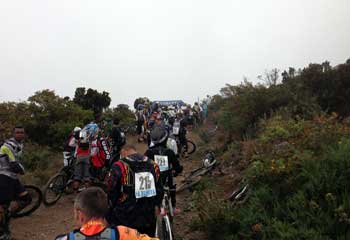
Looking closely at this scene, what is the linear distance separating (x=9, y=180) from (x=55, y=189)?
2916 millimetres

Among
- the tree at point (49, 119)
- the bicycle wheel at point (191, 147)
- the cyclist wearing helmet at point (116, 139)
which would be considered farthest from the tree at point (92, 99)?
the cyclist wearing helmet at point (116, 139)

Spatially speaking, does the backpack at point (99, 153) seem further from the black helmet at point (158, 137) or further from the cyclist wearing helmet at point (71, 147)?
the black helmet at point (158, 137)

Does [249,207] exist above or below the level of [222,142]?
below

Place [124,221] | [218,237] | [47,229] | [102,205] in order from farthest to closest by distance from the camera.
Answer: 1. [47,229]
2. [218,237]
3. [124,221]
4. [102,205]

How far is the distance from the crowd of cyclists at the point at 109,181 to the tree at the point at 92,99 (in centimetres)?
1351

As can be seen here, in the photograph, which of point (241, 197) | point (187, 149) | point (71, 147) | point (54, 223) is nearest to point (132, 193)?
point (241, 197)

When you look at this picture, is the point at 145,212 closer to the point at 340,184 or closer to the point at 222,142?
the point at 340,184

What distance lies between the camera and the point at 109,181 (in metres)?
4.60

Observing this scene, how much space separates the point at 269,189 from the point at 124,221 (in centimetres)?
290

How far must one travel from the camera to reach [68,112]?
655 inches

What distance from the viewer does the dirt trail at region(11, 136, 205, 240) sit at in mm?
7293

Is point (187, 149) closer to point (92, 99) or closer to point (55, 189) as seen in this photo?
point (55, 189)

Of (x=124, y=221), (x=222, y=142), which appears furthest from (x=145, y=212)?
(x=222, y=142)

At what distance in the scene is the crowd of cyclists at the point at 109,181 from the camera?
2814 mm
